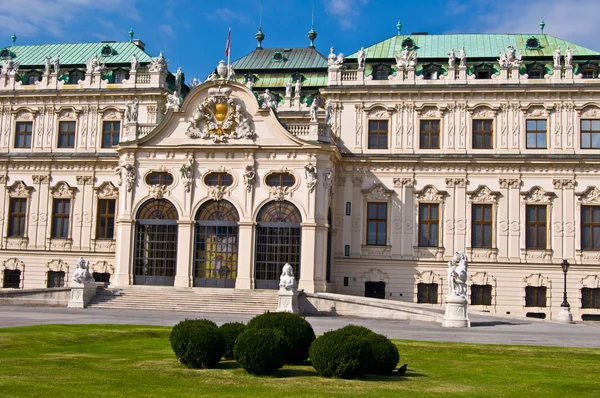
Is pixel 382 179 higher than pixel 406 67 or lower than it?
lower

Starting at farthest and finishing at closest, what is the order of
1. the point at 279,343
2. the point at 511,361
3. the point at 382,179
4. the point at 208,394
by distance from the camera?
the point at 382,179, the point at 511,361, the point at 279,343, the point at 208,394

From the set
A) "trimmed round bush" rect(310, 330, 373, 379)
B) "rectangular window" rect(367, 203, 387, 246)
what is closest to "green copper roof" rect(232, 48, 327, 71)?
"rectangular window" rect(367, 203, 387, 246)

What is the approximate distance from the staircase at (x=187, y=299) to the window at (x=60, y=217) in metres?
11.1

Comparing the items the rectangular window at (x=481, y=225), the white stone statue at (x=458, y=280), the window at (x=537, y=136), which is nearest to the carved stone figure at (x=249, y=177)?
the rectangular window at (x=481, y=225)

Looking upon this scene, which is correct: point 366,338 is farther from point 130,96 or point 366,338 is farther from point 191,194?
point 130,96

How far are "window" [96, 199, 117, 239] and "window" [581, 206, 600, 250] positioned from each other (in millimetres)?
31192

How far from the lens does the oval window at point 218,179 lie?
157 ft

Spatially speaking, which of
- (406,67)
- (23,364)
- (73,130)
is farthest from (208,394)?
(73,130)

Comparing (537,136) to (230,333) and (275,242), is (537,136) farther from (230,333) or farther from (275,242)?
(230,333)

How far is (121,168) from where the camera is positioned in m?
48.7

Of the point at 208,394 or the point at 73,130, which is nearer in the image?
the point at 208,394

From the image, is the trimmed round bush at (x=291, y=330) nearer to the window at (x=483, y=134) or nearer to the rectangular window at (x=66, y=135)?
the window at (x=483, y=134)

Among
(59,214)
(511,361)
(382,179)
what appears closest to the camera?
(511,361)

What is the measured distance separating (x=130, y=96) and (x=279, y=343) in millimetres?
40126
